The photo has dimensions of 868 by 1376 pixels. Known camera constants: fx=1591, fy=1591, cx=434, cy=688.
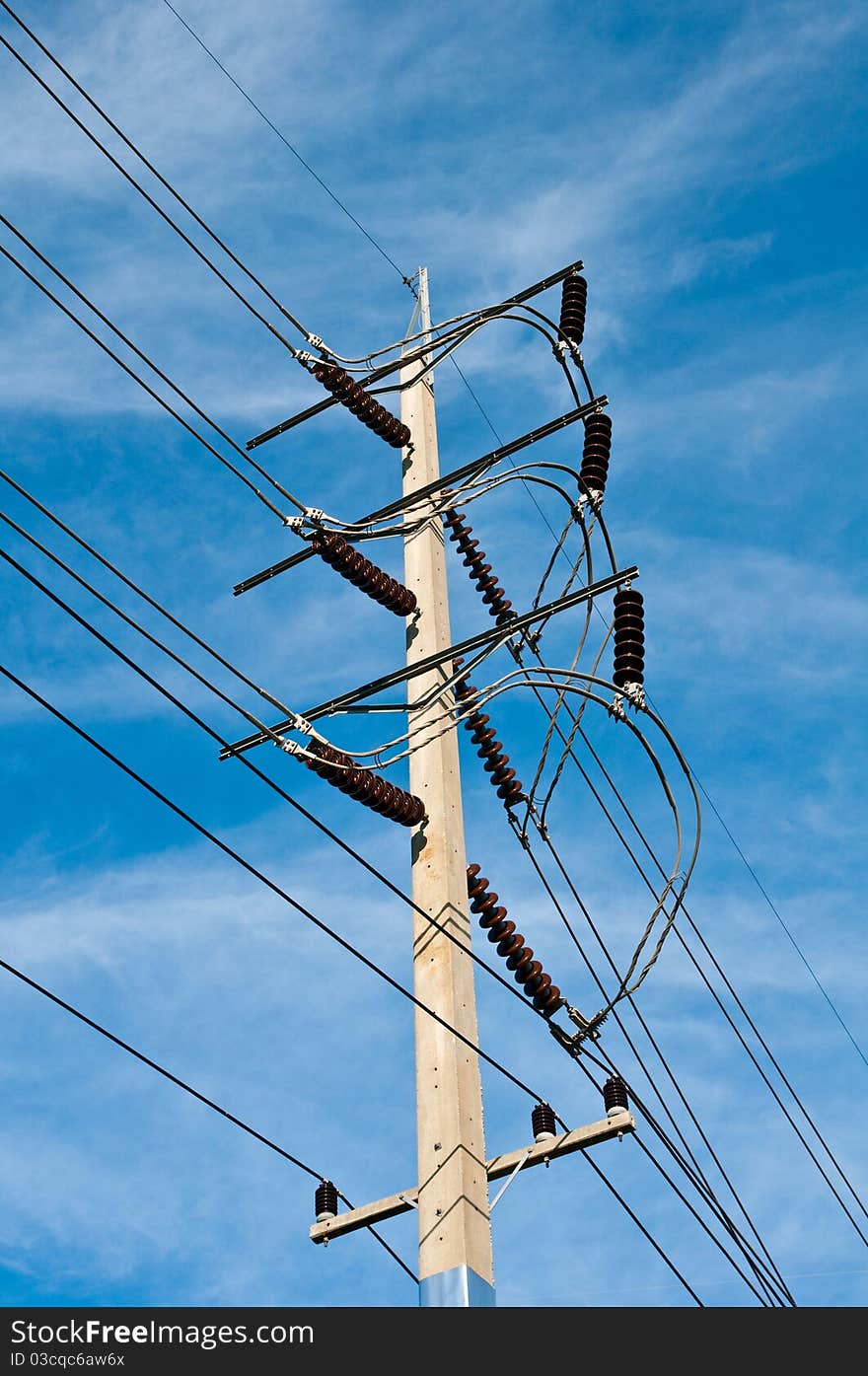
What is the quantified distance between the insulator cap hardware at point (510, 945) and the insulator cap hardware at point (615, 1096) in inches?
22.7

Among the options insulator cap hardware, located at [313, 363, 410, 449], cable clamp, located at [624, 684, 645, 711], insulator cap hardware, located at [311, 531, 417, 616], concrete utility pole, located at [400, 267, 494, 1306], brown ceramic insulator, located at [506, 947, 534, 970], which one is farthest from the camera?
insulator cap hardware, located at [313, 363, 410, 449]

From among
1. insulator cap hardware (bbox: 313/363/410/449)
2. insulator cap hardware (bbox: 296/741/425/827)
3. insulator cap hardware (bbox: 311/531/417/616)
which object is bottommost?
insulator cap hardware (bbox: 296/741/425/827)

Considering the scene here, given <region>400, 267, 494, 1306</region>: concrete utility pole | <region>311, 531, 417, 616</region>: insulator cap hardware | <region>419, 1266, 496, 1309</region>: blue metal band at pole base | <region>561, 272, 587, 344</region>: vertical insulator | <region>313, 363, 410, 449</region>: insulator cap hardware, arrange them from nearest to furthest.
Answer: <region>419, 1266, 496, 1309</region>: blue metal band at pole base
<region>400, 267, 494, 1306</region>: concrete utility pole
<region>311, 531, 417, 616</region>: insulator cap hardware
<region>561, 272, 587, 344</region>: vertical insulator
<region>313, 363, 410, 449</region>: insulator cap hardware

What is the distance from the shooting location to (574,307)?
38.4ft

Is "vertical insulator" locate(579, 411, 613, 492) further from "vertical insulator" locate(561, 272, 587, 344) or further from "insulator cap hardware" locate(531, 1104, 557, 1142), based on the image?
"insulator cap hardware" locate(531, 1104, 557, 1142)

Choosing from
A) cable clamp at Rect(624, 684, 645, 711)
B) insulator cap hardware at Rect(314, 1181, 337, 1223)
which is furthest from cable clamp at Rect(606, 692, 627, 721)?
insulator cap hardware at Rect(314, 1181, 337, 1223)

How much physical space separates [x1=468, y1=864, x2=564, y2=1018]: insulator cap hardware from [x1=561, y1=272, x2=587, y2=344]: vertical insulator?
402 cm

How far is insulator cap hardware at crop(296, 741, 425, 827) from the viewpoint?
9.54 m

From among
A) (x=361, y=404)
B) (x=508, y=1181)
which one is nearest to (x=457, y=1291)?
(x=508, y=1181)

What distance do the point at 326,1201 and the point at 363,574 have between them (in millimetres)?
4131

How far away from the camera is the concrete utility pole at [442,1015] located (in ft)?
27.5
